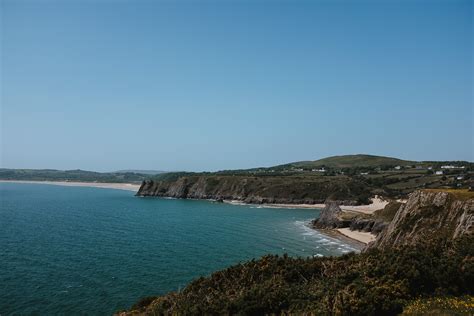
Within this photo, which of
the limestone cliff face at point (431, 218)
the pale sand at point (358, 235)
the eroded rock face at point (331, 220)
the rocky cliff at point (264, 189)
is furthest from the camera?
the rocky cliff at point (264, 189)

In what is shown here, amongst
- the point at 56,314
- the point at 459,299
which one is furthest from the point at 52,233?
the point at 459,299

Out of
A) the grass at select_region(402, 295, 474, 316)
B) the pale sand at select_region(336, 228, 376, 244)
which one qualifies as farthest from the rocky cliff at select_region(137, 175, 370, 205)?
the grass at select_region(402, 295, 474, 316)

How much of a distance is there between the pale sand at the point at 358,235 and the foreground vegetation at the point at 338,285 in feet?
134

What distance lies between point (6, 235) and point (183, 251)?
107 feet

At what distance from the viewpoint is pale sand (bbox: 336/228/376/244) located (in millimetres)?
66562

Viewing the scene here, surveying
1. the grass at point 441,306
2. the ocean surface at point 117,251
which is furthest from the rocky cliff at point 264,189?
the grass at point 441,306

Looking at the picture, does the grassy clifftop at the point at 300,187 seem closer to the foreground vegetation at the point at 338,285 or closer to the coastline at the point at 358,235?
the coastline at the point at 358,235

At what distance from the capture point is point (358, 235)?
71.1 metres

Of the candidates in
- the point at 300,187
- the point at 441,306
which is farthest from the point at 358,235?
the point at 300,187

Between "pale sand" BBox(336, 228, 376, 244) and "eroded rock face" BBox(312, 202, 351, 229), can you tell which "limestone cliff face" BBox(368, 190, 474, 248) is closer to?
"pale sand" BBox(336, 228, 376, 244)

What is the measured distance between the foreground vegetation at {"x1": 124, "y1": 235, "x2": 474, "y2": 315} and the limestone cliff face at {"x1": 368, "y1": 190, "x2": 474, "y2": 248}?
42.8ft

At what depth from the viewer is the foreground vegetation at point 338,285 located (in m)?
18.8

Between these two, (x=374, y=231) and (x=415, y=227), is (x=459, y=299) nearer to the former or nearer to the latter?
(x=415, y=227)

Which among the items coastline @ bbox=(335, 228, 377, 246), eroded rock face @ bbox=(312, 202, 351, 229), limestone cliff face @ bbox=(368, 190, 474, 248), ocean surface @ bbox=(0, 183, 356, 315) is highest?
limestone cliff face @ bbox=(368, 190, 474, 248)
